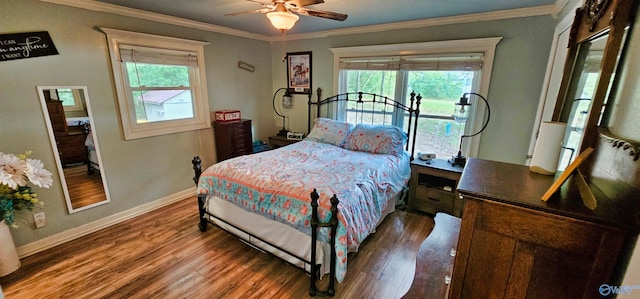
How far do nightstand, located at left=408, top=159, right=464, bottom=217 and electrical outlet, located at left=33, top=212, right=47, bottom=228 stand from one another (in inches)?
150

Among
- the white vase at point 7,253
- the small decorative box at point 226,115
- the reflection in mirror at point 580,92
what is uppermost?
the reflection in mirror at point 580,92

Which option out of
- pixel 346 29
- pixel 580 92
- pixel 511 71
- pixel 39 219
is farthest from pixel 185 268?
pixel 511 71

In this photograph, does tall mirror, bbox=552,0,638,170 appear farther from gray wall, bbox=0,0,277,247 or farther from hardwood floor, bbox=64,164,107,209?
hardwood floor, bbox=64,164,107,209

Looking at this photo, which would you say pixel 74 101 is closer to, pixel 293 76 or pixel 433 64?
pixel 293 76

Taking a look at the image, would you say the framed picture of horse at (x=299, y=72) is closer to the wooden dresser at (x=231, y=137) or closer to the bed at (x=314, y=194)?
the wooden dresser at (x=231, y=137)

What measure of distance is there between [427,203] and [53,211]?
3.93 m

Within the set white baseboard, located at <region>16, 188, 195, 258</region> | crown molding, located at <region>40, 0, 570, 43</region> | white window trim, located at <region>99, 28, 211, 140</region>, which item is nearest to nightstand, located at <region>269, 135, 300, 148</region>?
white window trim, located at <region>99, 28, 211, 140</region>

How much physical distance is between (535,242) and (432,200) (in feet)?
7.56

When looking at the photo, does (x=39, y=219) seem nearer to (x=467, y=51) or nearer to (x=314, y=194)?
(x=314, y=194)

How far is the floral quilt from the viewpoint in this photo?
6.28 feet

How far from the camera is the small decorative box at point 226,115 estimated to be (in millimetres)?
3715

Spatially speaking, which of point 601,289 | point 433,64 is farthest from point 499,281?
point 433,64

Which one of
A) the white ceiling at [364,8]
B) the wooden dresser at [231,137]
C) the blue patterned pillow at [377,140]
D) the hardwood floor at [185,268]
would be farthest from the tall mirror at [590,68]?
the wooden dresser at [231,137]

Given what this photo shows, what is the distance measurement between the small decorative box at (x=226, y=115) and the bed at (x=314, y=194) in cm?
115
